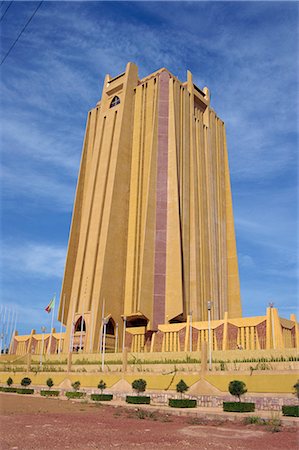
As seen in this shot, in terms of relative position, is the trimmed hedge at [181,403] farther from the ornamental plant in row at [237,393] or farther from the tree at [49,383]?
the tree at [49,383]

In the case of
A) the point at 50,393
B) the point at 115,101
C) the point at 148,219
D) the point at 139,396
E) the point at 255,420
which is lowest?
the point at 255,420

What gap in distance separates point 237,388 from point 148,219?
24.5 m

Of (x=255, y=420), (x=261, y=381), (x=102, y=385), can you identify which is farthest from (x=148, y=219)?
(x=255, y=420)

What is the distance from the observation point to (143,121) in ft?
159

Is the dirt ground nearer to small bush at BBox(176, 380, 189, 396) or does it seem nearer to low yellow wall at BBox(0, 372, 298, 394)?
small bush at BBox(176, 380, 189, 396)

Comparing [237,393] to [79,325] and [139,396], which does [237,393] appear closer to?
[139,396]

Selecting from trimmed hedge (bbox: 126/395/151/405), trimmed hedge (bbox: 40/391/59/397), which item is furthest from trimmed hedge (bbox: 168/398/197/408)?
trimmed hedge (bbox: 40/391/59/397)

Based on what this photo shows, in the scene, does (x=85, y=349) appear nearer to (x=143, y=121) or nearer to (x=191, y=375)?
(x=191, y=375)

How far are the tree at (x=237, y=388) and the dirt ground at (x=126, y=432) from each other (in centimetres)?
312

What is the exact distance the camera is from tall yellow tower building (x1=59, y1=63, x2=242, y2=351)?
40.7m

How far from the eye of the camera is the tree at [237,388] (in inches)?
774

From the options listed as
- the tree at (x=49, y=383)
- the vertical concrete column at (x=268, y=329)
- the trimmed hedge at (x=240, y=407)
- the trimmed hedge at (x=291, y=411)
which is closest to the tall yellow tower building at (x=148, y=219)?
the tree at (x=49, y=383)

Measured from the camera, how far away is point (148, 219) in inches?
1672

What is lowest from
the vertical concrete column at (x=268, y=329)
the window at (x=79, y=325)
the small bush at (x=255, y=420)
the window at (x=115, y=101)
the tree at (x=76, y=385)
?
the small bush at (x=255, y=420)
